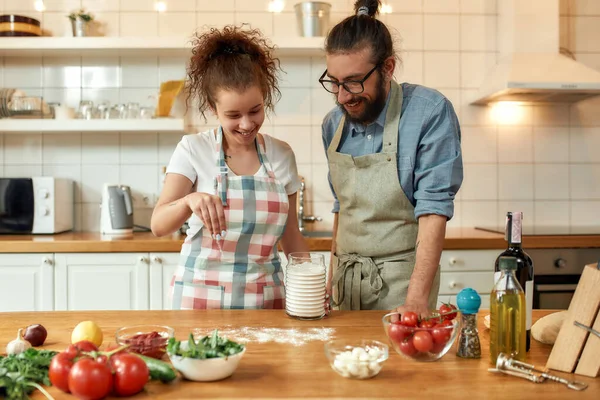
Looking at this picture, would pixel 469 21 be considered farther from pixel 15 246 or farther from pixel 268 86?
pixel 15 246

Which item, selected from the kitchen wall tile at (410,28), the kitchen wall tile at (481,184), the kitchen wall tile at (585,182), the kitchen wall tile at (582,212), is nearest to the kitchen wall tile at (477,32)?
the kitchen wall tile at (410,28)

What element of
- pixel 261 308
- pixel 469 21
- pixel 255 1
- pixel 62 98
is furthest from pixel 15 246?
pixel 469 21

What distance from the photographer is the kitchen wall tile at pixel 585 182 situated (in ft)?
11.8

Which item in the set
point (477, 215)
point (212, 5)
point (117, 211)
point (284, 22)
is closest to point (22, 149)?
point (117, 211)

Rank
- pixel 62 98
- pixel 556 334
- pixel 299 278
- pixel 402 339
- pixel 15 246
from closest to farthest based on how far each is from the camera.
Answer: pixel 402 339
pixel 556 334
pixel 299 278
pixel 15 246
pixel 62 98

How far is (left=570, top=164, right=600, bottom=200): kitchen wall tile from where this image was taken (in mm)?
3588

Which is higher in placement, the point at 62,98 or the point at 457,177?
the point at 62,98

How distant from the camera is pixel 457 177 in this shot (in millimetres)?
1656

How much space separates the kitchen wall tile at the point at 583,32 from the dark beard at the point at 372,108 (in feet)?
7.71

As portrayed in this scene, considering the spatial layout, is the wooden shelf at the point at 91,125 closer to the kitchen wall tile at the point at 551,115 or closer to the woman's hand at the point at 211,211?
the woman's hand at the point at 211,211

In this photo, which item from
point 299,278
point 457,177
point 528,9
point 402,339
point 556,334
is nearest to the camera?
point 402,339

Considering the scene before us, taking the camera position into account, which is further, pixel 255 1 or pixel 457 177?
pixel 255 1

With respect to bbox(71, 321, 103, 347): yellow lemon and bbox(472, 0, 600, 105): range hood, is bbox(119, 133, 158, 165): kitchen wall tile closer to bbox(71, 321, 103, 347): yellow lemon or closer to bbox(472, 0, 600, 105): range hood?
bbox(472, 0, 600, 105): range hood

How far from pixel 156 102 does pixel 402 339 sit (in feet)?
8.59
